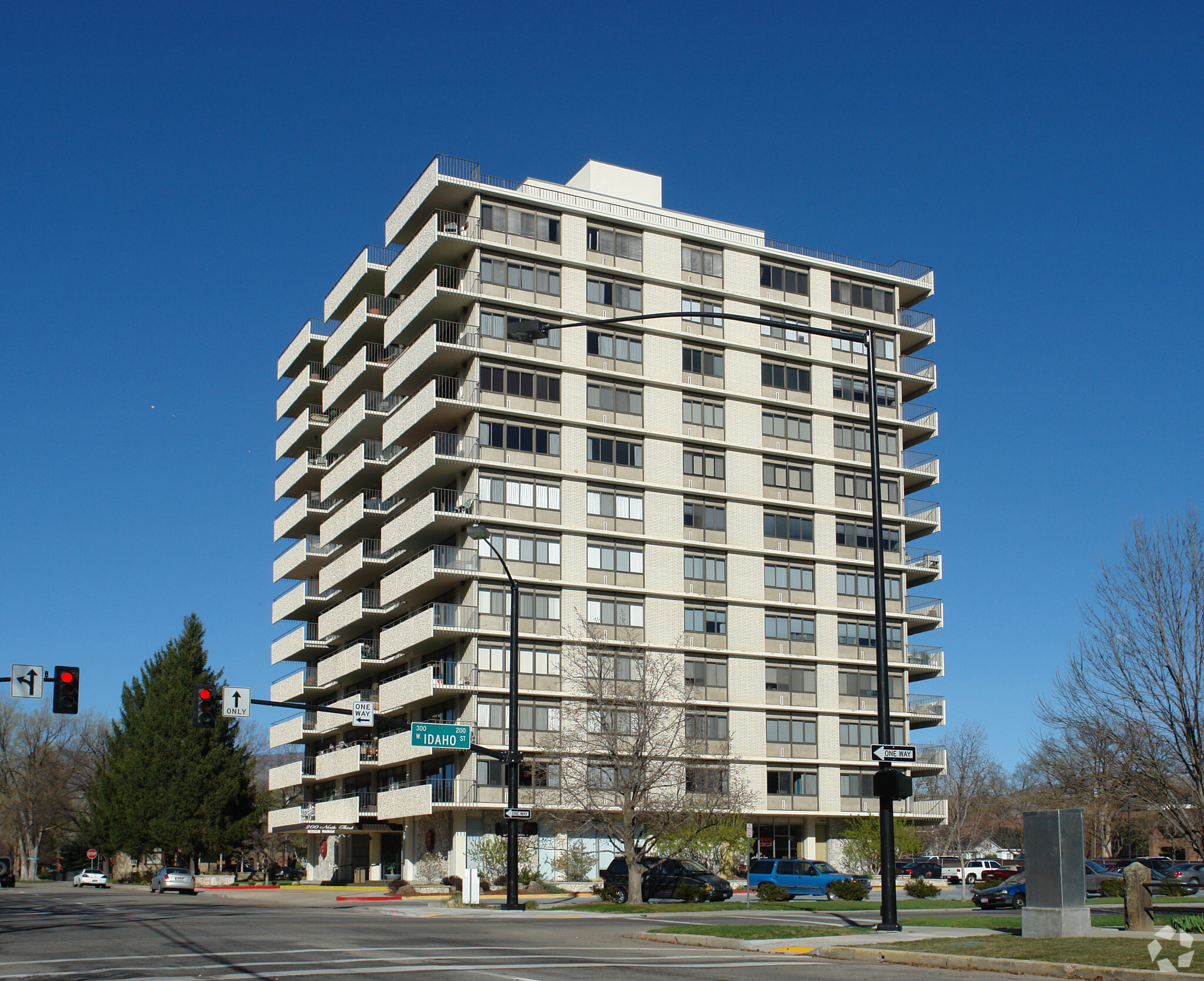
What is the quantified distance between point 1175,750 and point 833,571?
33.0 meters

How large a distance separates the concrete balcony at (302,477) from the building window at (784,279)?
2938cm

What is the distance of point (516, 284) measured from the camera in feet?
206

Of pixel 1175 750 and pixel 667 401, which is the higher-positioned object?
pixel 667 401

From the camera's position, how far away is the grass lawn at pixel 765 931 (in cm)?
2398

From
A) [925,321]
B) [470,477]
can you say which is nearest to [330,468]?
[470,477]

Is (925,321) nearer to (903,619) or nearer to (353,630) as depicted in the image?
(903,619)

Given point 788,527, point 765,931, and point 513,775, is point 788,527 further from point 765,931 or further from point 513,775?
point 765,931

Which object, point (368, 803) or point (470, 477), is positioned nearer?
point (470, 477)

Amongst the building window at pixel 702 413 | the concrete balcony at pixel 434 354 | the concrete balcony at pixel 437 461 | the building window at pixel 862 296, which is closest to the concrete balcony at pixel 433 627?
the concrete balcony at pixel 437 461

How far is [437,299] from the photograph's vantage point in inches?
2436

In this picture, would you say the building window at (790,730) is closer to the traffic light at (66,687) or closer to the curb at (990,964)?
the traffic light at (66,687)

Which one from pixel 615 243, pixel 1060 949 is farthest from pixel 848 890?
pixel 615 243

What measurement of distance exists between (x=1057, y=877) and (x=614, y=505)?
142ft

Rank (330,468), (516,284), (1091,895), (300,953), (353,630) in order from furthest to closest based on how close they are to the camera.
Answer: (330,468), (353,630), (516,284), (1091,895), (300,953)
